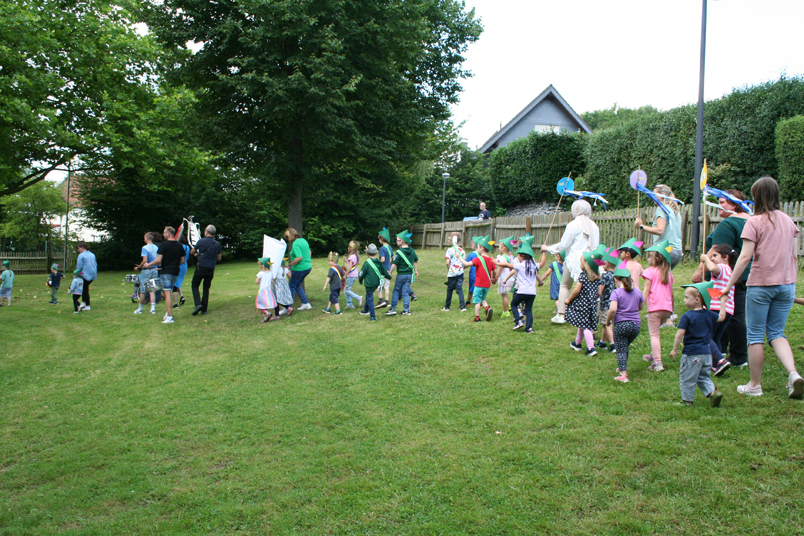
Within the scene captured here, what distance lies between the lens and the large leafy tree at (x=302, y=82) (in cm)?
1356

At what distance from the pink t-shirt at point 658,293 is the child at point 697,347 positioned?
1.04m

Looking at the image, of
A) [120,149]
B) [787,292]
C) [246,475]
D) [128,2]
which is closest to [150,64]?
[128,2]

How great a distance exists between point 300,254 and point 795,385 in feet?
32.1

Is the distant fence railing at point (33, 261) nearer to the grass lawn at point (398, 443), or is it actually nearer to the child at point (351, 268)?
Answer: the child at point (351, 268)

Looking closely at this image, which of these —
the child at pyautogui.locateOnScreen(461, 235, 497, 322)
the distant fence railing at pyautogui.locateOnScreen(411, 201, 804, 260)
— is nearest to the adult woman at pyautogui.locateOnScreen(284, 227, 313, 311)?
the child at pyautogui.locateOnScreen(461, 235, 497, 322)

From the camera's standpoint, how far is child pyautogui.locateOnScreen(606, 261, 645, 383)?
6.35 meters

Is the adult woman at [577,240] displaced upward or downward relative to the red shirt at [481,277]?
upward

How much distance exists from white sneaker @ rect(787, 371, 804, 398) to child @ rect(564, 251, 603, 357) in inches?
101

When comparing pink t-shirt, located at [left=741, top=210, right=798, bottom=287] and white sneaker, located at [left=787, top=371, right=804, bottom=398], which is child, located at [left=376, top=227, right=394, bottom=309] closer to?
pink t-shirt, located at [left=741, top=210, right=798, bottom=287]

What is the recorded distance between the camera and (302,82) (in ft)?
43.7

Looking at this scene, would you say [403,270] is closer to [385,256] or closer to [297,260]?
[385,256]

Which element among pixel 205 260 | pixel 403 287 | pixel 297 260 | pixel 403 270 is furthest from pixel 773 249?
pixel 205 260

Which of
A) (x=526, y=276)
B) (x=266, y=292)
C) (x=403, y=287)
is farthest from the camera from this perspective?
(x=266, y=292)

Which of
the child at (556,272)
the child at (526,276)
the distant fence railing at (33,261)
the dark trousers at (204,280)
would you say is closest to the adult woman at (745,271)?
Result: the child at (556,272)
